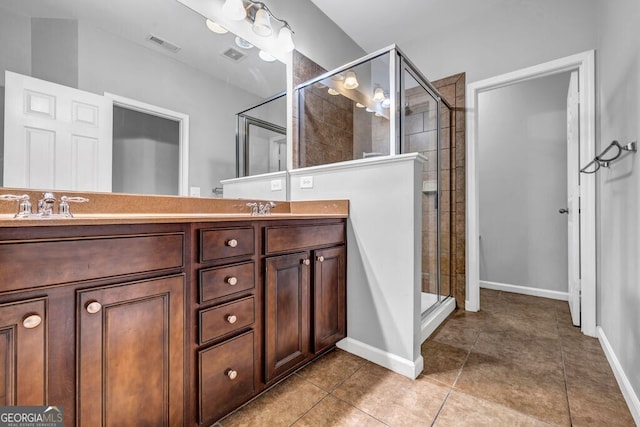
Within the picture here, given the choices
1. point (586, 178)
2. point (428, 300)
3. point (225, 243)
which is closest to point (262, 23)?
point (225, 243)

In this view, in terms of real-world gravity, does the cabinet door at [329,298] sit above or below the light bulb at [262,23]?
below

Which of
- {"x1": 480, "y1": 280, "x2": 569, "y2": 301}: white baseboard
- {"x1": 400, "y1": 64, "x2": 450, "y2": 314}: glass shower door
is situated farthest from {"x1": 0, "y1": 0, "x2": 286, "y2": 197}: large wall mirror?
{"x1": 480, "y1": 280, "x2": 569, "y2": 301}: white baseboard

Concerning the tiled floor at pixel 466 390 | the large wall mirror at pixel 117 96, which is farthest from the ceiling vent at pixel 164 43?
the tiled floor at pixel 466 390

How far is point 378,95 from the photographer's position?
202 cm

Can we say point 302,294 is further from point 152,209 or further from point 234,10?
point 234,10

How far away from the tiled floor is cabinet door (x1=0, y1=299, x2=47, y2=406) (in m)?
0.70

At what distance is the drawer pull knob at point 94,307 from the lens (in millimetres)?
817

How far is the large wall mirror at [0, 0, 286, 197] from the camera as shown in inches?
43.3

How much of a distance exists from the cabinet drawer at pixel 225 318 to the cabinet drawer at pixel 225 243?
0.66 ft

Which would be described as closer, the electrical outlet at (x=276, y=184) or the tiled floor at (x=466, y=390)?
the tiled floor at (x=466, y=390)

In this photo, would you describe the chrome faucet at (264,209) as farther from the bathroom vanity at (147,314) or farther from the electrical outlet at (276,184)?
the bathroom vanity at (147,314)

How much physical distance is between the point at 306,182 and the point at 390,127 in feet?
2.19

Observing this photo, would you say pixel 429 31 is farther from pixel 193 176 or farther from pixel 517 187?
pixel 193 176

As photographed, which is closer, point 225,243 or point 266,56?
point 225,243
